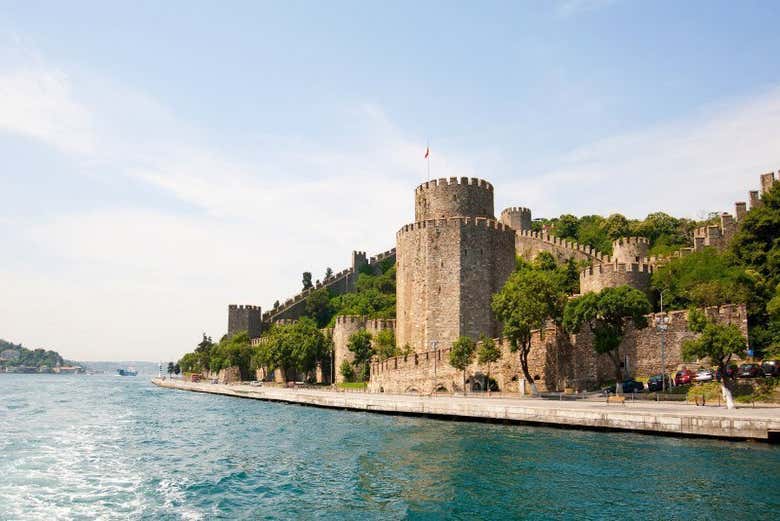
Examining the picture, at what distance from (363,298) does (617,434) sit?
50191 mm

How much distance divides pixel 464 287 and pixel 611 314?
635 inches

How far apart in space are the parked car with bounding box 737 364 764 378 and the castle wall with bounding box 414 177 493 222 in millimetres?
25556

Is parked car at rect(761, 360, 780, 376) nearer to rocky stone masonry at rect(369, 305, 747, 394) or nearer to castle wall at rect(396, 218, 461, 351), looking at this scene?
rocky stone masonry at rect(369, 305, 747, 394)

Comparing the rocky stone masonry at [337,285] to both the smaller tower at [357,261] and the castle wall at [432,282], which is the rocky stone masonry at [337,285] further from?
the castle wall at [432,282]

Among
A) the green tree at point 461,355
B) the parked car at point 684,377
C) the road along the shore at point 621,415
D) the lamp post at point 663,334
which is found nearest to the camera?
the road along the shore at point 621,415

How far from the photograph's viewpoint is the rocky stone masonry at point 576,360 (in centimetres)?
3297

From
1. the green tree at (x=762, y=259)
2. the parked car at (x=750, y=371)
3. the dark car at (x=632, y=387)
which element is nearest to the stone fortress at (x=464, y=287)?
the dark car at (x=632, y=387)

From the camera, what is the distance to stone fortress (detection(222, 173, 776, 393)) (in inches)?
1433

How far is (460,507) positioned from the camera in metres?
15.0

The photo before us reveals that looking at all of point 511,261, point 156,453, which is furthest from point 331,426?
point 511,261

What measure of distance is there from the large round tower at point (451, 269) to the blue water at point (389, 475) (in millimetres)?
19472

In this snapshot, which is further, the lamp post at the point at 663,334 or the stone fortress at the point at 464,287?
the stone fortress at the point at 464,287

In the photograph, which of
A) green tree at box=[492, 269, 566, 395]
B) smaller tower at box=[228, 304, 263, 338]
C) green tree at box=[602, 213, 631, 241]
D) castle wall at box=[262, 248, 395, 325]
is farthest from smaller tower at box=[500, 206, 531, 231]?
green tree at box=[492, 269, 566, 395]

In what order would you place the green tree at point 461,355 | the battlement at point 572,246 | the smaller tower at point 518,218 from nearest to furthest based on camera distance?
the green tree at point 461,355
the battlement at point 572,246
the smaller tower at point 518,218
